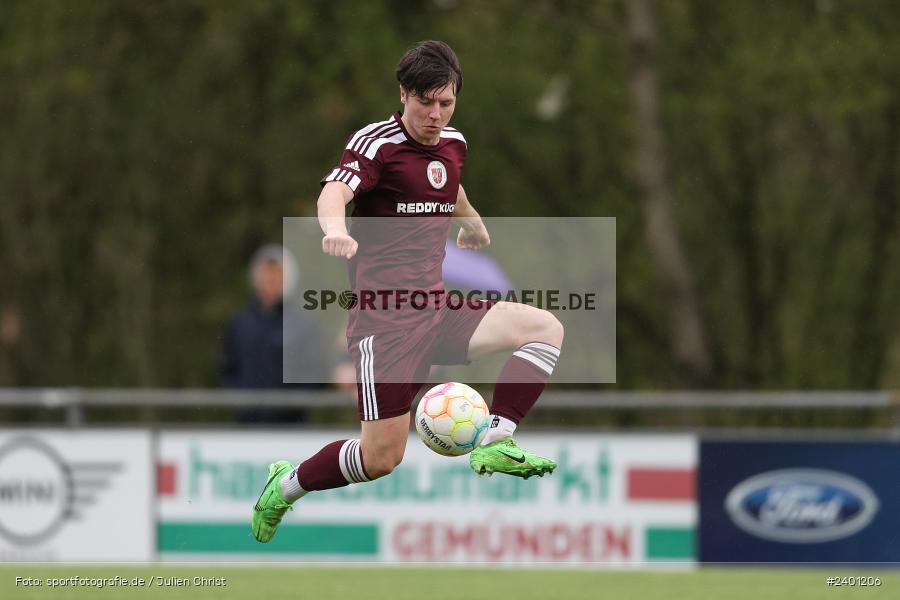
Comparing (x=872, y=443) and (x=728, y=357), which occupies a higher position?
(x=728, y=357)

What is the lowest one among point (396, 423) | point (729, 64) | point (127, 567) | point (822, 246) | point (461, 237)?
point (127, 567)

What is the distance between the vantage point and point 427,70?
19.9 feet

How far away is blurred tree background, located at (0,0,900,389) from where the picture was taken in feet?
48.2

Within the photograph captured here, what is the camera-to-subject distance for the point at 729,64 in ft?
48.6

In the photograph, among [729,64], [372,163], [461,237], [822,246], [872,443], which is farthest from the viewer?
[822,246]

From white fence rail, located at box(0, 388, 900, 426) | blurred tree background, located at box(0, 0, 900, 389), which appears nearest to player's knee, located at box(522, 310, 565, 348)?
white fence rail, located at box(0, 388, 900, 426)

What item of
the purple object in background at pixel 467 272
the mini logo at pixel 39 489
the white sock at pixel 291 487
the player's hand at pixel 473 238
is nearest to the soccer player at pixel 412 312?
the white sock at pixel 291 487

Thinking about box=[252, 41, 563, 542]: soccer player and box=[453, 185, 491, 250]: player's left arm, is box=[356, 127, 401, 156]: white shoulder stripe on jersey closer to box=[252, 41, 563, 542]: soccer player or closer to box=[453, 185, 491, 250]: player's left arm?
box=[252, 41, 563, 542]: soccer player

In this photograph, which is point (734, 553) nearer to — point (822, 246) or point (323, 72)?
point (822, 246)

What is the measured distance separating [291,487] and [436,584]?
250 cm

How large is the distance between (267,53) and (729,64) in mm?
5027

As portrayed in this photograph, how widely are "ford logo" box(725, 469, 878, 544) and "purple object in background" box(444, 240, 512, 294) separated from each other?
2.45m

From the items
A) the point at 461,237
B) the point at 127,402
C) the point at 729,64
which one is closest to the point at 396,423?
the point at 461,237

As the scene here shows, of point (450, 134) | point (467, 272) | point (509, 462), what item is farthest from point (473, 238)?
point (467, 272)
